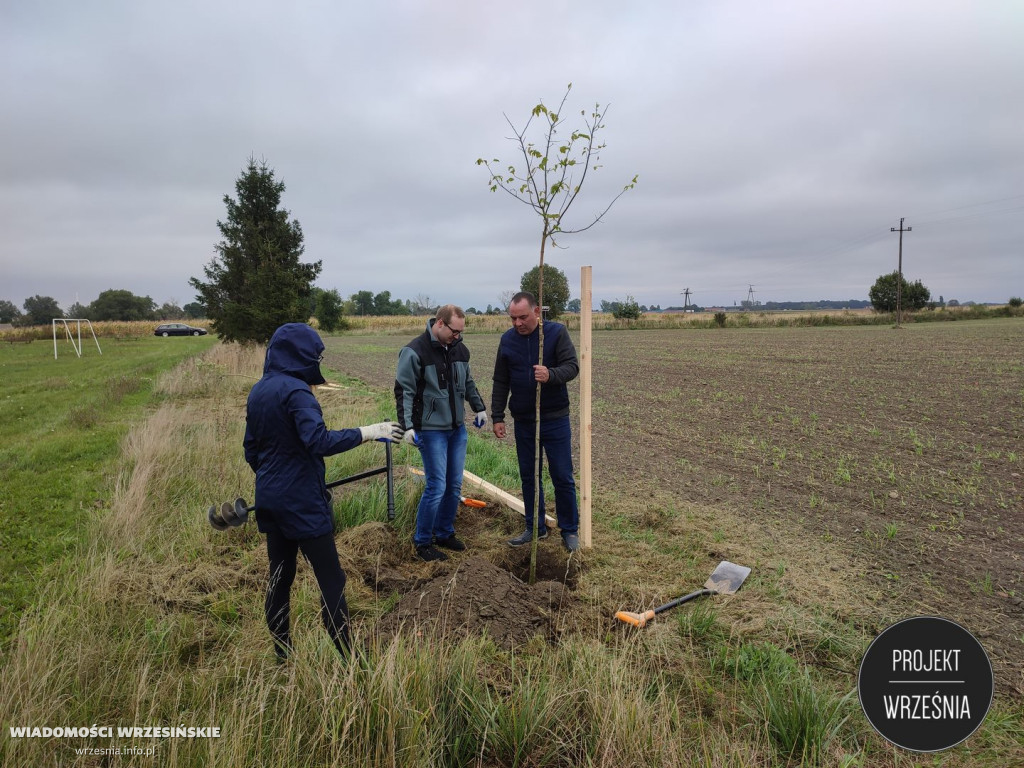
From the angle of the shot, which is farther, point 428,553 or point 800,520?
point 800,520

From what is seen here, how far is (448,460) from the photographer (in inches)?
198

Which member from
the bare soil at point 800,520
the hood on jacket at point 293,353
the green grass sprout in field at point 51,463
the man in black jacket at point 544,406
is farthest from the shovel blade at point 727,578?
the green grass sprout in field at point 51,463

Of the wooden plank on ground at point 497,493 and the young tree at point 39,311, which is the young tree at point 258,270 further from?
the young tree at point 39,311

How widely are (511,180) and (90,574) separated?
3888 mm

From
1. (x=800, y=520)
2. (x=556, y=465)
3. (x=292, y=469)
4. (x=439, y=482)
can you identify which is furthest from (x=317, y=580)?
(x=800, y=520)

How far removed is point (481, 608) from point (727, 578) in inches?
74.0

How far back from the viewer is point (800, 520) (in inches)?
216

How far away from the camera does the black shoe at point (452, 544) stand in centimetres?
507

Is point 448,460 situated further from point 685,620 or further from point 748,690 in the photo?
point 748,690

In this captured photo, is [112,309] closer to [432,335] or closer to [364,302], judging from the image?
[364,302]

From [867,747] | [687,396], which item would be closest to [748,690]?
[867,747]

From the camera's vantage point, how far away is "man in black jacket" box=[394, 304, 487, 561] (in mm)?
4617

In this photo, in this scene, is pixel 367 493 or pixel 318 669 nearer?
pixel 318 669

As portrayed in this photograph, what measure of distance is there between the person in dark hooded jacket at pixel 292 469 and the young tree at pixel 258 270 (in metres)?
13.5
